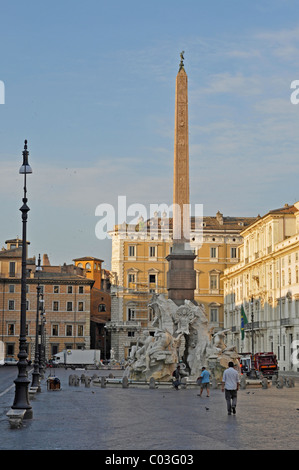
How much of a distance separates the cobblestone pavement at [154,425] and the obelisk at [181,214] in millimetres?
11028

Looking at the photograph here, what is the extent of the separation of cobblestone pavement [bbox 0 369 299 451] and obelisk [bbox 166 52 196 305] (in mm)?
11028

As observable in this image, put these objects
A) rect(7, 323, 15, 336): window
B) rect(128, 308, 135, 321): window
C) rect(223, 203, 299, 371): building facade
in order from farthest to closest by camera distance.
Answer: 1. rect(7, 323, 15, 336): window
2. rect(128, 308, 135, 321): window
3. rect(223, 203, 299, 371): building facade

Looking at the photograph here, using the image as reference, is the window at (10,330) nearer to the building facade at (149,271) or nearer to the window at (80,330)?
the window at (80,330)

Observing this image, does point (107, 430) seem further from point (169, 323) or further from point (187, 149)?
point (187, 149)

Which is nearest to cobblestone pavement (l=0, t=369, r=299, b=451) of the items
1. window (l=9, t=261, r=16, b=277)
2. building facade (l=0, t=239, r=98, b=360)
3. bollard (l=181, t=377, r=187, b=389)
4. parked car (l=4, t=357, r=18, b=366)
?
bollard (l=181, t=377, r=187, b=389)

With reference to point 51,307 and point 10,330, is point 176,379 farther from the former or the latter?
point 51,307

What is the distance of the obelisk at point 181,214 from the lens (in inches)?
1468

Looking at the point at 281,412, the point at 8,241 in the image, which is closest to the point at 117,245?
the point at 8,241

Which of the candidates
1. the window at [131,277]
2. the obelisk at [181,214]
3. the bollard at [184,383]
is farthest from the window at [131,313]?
the bollard at [184,383]

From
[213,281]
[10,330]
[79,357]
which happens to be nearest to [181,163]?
[79,357]

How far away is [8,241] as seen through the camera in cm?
10275

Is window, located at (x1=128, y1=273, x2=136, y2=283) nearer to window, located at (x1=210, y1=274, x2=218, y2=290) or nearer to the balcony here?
window, located at (x1=210, y1=274, x2=218, y2=290)

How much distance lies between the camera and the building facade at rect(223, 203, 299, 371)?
62.1 m

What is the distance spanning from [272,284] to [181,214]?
31.9 m
